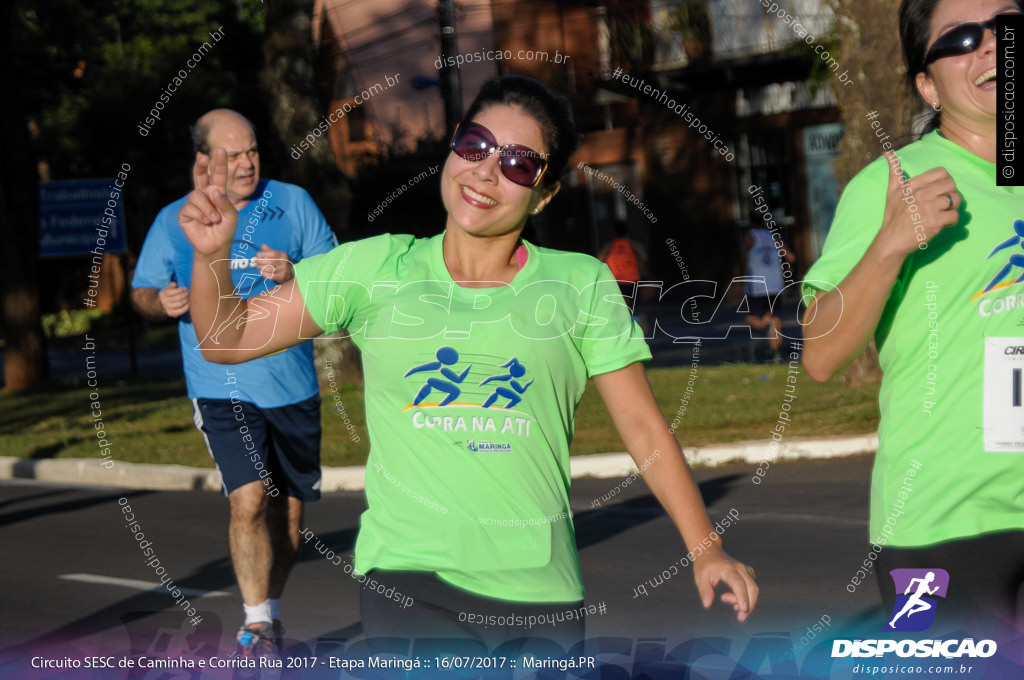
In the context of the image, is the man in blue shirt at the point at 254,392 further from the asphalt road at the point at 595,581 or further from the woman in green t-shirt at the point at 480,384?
the woman in green t-shirt at the point at 480,384

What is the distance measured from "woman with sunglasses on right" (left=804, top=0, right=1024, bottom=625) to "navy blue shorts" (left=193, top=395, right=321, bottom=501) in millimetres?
3033

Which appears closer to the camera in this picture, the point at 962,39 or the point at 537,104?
the point at 962,39

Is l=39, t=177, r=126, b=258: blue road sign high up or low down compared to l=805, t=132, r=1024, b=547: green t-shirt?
up

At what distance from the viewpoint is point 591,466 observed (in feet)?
32.1

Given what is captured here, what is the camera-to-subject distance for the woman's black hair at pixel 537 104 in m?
3.09

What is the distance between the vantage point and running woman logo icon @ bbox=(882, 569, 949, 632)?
269 centimetres

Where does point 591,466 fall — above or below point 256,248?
→ below

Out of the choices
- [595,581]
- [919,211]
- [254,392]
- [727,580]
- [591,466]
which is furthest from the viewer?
[591,466]

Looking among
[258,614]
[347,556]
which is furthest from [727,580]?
[347,556]

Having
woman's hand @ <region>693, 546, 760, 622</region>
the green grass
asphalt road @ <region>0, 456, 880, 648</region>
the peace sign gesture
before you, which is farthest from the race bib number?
the green grass

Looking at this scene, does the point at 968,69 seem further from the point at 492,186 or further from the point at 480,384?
the point at 480,384

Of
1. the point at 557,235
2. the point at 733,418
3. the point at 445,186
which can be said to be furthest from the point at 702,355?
the point at 445,186

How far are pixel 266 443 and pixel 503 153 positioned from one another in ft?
8.82

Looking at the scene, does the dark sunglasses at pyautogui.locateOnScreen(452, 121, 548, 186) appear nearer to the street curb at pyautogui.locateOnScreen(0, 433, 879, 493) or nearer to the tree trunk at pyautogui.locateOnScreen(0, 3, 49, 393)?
the street curb at pyautogui.locateOnScreen(0, 433, 879, 493)
